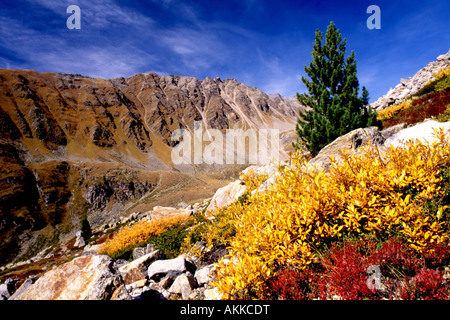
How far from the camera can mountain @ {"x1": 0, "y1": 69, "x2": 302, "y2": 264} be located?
69312mm

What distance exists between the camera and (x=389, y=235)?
3.38 m

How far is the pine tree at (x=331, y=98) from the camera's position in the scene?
12.2m

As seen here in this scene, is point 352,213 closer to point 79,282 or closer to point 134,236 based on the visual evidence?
point 79,282

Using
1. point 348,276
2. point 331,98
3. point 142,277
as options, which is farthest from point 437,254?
point 331,98

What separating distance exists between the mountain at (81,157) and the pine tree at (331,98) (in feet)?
168

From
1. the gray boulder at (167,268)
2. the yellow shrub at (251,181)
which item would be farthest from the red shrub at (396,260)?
the yellow shrub at (251,181)

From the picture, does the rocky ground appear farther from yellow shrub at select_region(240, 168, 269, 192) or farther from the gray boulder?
yellow shrub at select_region(240, 168, 269, 192)

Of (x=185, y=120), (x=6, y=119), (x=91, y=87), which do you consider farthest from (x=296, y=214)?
(x=91, y=87)

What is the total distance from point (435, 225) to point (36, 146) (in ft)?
495

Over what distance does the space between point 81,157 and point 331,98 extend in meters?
136

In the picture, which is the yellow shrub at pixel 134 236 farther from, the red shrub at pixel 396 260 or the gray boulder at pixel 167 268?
the red shrub at pixel 396 260

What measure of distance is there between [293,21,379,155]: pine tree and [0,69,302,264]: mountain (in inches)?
2011

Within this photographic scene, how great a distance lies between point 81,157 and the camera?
4505 inches

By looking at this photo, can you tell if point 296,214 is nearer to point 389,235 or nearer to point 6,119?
point 389,235
